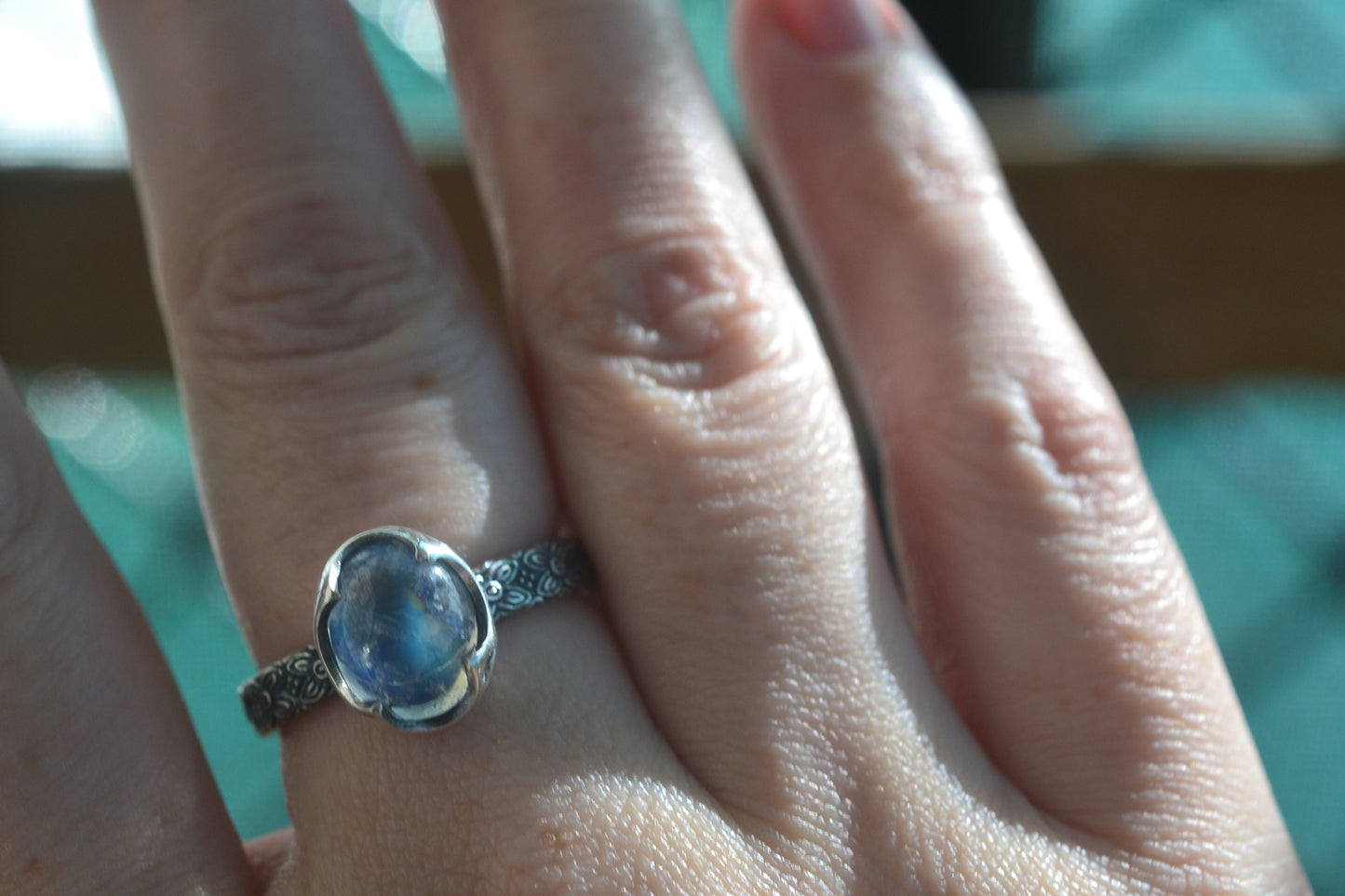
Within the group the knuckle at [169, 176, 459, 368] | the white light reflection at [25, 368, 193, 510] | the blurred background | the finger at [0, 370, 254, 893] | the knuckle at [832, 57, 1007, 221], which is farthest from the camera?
the white light reflection at [25, 368, 193, 510]

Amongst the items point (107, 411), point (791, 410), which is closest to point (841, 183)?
point (791, 410)

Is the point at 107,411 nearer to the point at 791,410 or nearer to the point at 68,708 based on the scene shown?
the point at 68,708

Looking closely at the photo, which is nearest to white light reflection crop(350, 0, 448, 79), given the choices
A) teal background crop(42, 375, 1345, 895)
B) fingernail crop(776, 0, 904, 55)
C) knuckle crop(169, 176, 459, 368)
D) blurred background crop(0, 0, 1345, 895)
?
blurred background crop(0, 0, 1345, 895)

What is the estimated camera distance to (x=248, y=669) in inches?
46.1

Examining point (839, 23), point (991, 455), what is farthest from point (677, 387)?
point (839, 23)

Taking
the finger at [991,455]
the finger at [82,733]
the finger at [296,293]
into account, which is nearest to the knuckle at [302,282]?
the finger at [296,293]

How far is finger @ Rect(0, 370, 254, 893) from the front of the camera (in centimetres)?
49

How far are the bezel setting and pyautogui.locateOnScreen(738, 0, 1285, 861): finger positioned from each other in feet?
0.95

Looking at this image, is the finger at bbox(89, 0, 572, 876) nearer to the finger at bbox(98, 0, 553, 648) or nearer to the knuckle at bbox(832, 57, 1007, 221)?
the finger at bbox(98, 0, 553, 648)

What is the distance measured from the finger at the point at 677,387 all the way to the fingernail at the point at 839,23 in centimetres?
13

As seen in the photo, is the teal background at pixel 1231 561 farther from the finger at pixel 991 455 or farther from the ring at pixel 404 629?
the ring at pixel 404 629

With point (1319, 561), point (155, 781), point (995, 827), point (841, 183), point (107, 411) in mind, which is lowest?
point (1319, 561)

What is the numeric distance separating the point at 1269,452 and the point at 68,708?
4.13 ft

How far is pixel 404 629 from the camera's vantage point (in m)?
0.50
